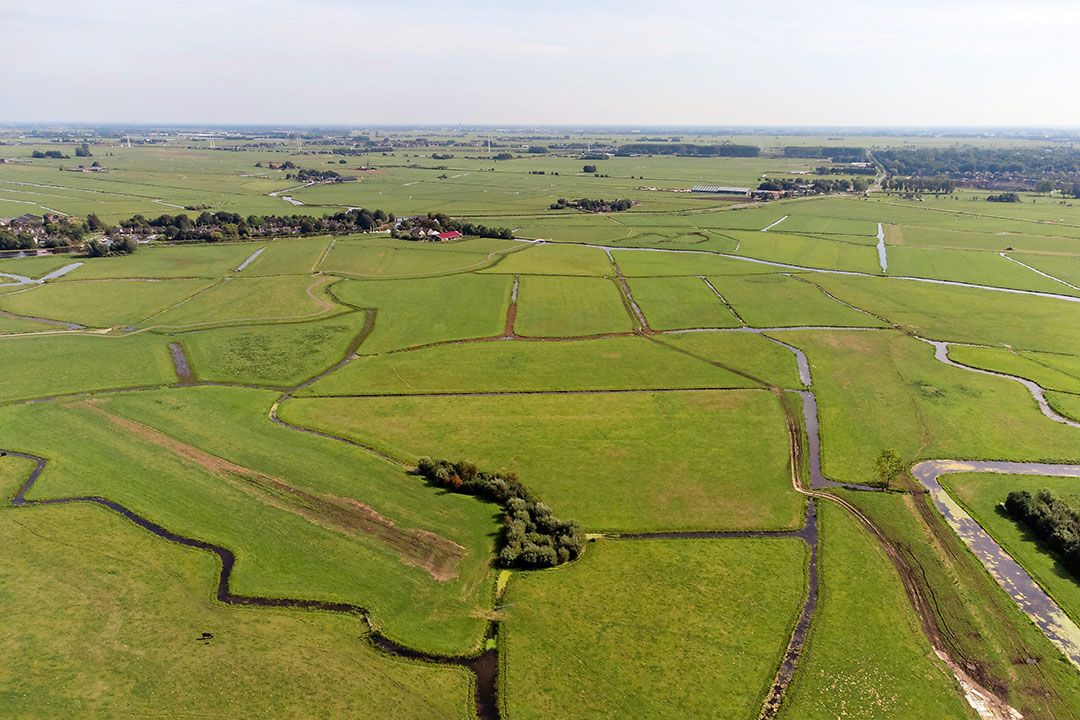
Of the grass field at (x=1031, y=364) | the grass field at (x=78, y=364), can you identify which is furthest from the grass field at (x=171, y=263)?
the grass field at (x=1031, y=364)

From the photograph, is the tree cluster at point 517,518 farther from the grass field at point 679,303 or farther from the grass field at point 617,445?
the grass field at point 679,303

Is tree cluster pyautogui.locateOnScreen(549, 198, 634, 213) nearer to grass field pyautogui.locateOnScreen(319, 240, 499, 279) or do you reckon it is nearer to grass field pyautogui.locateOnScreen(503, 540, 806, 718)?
grass field pyautogui.locateOnScreen(319, 240, 499, 279)

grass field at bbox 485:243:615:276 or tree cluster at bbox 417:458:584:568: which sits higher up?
grass field at bbox 485:243:615:276

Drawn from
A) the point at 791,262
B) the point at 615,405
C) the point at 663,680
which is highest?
the point at 791,262

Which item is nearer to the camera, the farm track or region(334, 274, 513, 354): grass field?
the farm track

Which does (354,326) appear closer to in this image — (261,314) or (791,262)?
(261,314)

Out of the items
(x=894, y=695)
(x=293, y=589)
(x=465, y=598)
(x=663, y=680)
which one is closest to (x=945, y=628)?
(x=894, y=695)

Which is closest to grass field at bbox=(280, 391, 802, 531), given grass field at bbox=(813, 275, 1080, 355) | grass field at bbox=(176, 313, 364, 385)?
grass field at bbox=(176, 313, 364, 385)
